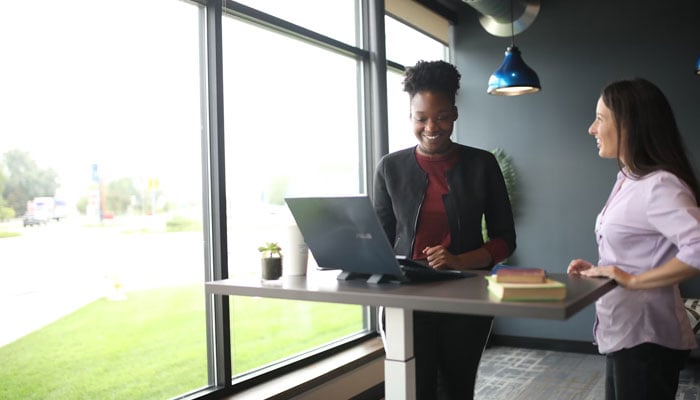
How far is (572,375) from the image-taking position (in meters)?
4.79

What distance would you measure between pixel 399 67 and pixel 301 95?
4.62ft

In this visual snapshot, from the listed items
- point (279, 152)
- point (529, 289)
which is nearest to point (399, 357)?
point (529, 289)

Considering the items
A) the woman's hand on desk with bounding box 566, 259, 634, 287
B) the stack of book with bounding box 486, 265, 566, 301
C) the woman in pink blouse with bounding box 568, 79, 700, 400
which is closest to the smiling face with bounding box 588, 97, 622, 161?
the woman in pink blouse with bounding box 568, 79, 700, 400

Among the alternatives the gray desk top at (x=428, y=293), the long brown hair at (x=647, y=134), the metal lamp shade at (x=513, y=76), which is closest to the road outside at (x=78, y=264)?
the gray desk top at (x=428, y=293)

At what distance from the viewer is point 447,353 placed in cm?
193

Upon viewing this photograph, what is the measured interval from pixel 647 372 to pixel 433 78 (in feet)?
3.46

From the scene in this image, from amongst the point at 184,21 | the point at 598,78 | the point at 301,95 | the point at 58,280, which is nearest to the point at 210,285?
the point at 58,280

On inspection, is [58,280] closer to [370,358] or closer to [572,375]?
[370,358]

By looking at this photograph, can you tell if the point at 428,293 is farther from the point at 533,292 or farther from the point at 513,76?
the point at 513,76

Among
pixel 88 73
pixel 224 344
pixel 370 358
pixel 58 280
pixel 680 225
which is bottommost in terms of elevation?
pixel 370 358

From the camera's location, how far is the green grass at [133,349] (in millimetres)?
2574

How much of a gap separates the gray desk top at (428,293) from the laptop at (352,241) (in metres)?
0.04

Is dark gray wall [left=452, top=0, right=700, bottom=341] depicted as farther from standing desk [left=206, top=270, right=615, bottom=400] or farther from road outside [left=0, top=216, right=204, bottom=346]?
standing desk [left=206, top=270, right=615, bottom=400]

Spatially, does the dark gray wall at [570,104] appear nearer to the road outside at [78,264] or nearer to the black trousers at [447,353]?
the road outside at [78,264]
